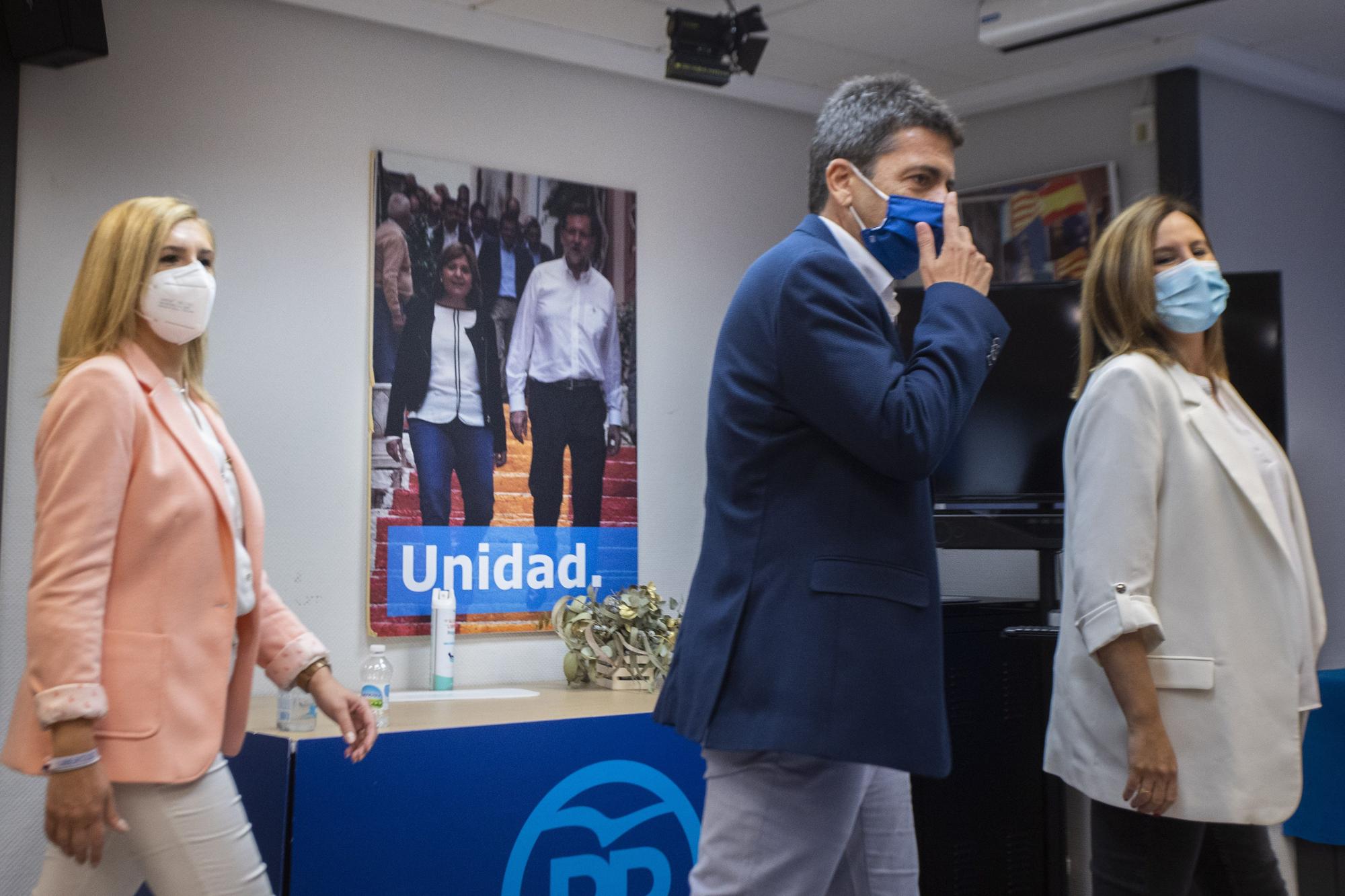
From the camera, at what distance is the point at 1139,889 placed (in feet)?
5.92

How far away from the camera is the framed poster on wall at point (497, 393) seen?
3496mm

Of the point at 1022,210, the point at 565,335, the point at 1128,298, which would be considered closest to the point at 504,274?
the point at 565,335

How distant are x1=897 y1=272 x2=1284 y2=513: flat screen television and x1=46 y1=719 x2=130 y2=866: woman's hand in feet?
8.42

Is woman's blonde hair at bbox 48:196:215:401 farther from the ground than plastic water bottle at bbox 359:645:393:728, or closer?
farther from the ground

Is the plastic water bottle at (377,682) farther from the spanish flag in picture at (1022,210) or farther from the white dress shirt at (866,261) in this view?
the spanish flag in picture at (1022,210)

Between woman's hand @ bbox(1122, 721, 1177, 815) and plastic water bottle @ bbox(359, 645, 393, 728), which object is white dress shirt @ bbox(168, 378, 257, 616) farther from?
woman's hand @ bbox(1122, 721, 1177, 815)

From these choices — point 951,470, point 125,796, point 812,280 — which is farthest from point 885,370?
point 951,470

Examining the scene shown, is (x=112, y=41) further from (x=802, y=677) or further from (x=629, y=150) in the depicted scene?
(x=802, y=677)

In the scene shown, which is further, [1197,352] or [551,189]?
[551,189]

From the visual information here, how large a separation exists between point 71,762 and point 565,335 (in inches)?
95.1

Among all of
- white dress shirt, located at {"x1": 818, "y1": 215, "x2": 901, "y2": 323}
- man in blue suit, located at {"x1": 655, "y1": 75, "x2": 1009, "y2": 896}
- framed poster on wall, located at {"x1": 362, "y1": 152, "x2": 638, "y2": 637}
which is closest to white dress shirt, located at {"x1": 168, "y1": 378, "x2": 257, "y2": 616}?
man in blue suit, located at {"x1": 655, "y1": 75, "x2": 1009, "y2": 896}

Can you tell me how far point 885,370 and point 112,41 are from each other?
256 cm

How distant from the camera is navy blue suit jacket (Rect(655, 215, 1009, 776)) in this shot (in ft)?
4.44

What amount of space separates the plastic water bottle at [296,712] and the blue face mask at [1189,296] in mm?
1842
